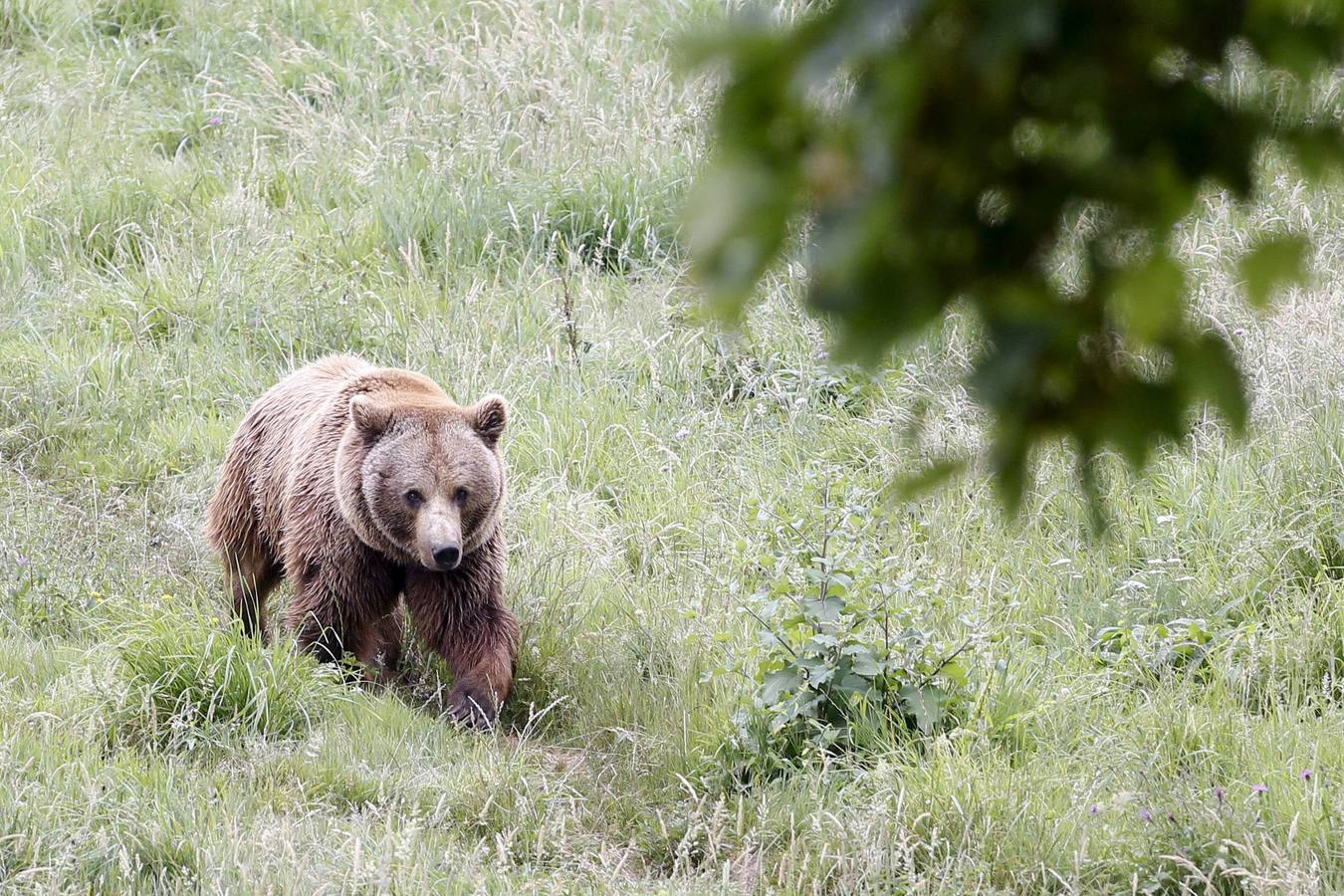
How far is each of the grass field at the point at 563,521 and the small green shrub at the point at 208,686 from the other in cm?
2

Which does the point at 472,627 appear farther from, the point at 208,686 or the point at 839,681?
the point at 839,681

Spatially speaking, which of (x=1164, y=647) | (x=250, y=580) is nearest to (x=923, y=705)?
(x=1164, y=647)

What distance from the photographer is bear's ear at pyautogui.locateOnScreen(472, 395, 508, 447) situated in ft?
17.4

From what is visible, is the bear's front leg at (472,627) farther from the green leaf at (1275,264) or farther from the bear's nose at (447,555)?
the green leaf at (1275,264)

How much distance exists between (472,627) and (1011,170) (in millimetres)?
4072

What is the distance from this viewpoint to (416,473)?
16.7ft

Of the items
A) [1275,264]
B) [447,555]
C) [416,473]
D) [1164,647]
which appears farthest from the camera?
[416,473]

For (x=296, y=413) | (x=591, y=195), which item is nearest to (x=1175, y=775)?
(x=296, y=413)

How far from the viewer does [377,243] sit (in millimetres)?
Result: 7996

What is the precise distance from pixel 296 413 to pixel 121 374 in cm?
177

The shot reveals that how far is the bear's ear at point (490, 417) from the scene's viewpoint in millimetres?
5289

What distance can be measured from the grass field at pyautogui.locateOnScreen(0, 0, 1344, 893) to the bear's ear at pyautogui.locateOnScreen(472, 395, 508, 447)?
662mm

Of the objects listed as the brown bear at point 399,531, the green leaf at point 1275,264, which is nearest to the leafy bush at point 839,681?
the brown bear at point 399,531

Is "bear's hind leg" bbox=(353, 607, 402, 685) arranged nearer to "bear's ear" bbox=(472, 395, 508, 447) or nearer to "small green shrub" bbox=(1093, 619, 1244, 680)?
"bear's ear" bbox=(472, 395, 508, 447)
